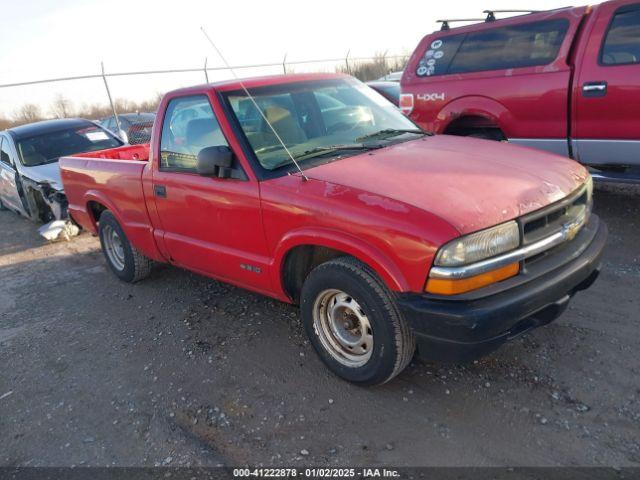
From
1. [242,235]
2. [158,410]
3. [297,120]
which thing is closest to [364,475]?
[158,410]

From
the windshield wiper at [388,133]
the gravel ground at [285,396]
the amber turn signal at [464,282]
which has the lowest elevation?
the gravel ground at [285,396]

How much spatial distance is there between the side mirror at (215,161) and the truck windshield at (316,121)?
0.20m

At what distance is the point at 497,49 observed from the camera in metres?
6.04

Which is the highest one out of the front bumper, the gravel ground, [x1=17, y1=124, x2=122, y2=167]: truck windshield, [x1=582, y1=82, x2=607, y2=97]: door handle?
[x1=582, y1=82, x2=607, y2=97]: door handle

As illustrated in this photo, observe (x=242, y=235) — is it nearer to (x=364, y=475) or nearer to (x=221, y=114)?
(x=221, y=114)

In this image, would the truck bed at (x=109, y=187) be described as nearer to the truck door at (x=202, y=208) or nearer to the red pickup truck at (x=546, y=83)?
the truck door at (x=202, y=208)

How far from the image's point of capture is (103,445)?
2902 mm

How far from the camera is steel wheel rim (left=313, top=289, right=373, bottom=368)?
297cm

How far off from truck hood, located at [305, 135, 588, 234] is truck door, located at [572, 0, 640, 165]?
231cm

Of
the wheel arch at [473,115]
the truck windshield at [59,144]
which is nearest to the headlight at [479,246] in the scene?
the wheel arch at [473,115]

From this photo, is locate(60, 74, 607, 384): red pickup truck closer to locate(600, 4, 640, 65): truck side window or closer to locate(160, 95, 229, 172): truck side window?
locate(160, 95, 229, 172): truck side window

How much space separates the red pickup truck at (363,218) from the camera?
253 centimetres

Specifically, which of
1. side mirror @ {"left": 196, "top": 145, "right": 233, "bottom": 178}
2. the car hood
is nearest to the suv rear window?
side mirror @ {"left": 196, "top": 145, "right": 233, "bottom": 178}

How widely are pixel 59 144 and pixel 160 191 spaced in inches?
208
